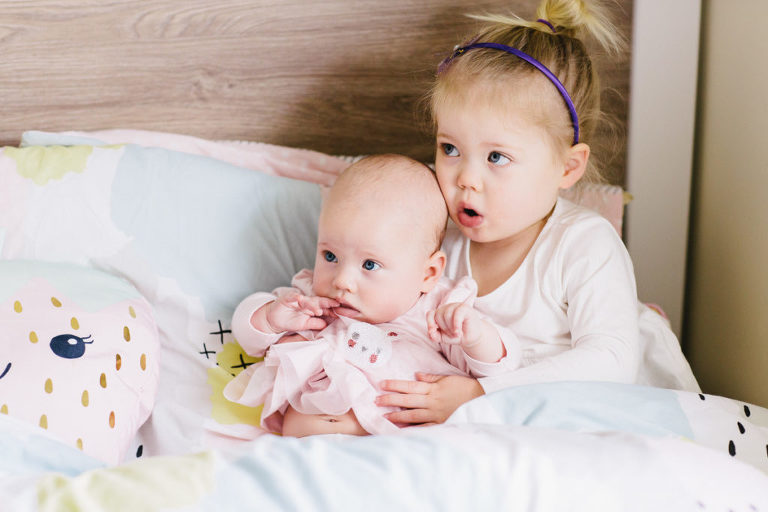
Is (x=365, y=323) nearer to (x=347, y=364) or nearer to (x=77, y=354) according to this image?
(x=347, y=364)

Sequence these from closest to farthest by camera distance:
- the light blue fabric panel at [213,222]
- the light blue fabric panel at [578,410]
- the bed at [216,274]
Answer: the bed at [216,274] < the light blue fabric panel at [578,410] < the light blue fabric panel at [213,222]

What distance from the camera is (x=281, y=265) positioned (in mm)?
1221

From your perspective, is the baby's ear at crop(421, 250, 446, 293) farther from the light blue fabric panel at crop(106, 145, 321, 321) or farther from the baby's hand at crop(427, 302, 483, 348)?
the light blue fabric panel at crop(106, 145, 321, 321)

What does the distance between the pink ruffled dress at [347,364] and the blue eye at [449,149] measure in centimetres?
19

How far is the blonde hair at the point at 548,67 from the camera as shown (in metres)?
1.03

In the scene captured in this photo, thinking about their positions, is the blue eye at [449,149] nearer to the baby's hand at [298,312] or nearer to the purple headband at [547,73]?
the purple headband at [547,73]

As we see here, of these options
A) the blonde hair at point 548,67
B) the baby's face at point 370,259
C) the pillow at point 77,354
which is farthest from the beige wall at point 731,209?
the pillow at point 77,354

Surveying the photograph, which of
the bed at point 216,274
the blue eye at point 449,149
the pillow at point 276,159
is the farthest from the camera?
the pillow at point 276,159

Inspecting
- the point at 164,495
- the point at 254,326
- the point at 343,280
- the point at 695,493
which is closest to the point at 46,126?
the point at 254,326

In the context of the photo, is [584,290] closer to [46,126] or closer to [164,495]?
[164,495]

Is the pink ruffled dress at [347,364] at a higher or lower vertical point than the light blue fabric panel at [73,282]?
lower

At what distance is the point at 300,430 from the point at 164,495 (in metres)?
0.35

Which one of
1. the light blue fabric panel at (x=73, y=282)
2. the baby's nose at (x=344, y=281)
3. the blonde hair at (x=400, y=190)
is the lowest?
the light blue fabric panel at (x=73, y=282)

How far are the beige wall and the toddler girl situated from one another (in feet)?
0.49
